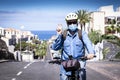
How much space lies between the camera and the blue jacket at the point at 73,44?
6.38 meters

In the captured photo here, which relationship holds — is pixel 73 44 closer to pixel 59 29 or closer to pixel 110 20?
pixel 59 29

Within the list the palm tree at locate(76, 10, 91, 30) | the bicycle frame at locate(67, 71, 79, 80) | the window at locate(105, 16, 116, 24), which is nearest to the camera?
the bicycle frame at locate(67, 71, 79, 80)

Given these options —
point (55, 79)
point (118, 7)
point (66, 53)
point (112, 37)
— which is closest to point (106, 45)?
point (112, 37)

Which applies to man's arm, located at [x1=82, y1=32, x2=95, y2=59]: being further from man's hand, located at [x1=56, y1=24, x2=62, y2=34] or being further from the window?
the window

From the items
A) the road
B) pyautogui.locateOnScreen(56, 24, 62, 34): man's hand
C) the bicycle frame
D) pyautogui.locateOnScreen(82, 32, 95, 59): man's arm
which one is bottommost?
the road

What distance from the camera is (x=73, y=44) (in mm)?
6418

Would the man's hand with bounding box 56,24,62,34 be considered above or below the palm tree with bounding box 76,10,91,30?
below

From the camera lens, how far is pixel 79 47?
6434 mm

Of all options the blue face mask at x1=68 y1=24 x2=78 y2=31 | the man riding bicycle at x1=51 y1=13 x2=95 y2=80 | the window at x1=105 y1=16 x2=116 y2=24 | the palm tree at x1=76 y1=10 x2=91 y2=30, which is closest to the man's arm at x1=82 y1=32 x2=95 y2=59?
the man riding bicycle at x1=51 y1=13 x2=95 y2=80

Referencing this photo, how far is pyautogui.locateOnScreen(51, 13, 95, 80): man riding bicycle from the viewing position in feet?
20.8

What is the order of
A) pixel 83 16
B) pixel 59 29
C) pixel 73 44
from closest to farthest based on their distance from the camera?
pixel 59 29 → pixel 73 44 → pixel 83 16

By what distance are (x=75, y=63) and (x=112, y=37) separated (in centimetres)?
7607

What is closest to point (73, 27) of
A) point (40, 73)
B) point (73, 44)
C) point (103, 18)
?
point (73, 44)

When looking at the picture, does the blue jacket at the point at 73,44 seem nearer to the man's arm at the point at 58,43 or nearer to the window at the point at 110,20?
the man's arm at the point at 58,43
